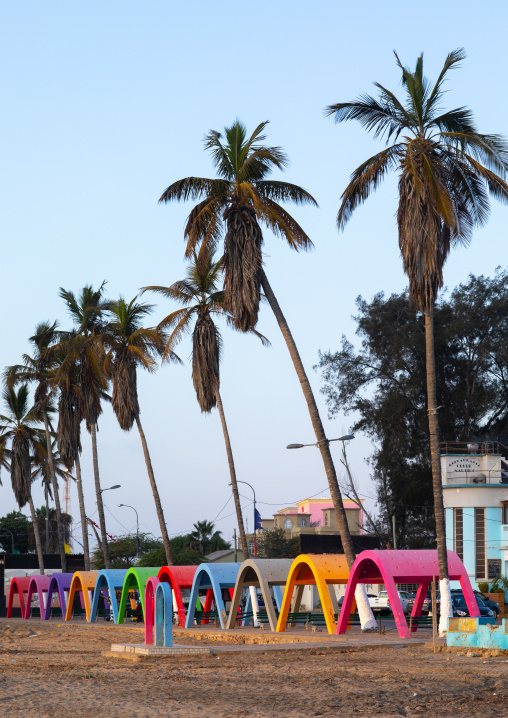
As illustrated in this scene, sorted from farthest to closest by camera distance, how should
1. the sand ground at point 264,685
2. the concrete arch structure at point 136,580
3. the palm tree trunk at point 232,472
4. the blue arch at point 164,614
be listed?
the palm tree trunk at point 232,472 < the concrete arch structure at point 136,580 < the blue arch at point 164,614 < the sand ground at point 264,685

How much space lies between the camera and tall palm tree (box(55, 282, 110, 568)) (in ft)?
157

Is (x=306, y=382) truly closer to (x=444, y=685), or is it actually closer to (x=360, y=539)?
(x=444, y=685)

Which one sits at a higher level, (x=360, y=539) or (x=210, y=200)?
(x=210, y=200)

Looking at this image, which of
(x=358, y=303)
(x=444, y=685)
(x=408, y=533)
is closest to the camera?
(x=444, y=685)

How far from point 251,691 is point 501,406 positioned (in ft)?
157

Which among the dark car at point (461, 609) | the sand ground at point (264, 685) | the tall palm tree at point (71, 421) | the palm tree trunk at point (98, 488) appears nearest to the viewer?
the sand ground at point (264, 685)

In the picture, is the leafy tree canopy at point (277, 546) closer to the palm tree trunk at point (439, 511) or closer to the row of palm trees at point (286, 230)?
the row of palm trees at point (286, 230)

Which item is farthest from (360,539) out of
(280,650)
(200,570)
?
(280,650)

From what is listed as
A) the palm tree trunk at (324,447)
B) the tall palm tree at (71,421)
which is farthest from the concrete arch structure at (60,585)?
the palm tree trunk at (324,447)

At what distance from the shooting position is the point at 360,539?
5003 cm

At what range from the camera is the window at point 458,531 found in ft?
152

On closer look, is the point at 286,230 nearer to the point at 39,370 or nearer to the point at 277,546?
the point at 39,370

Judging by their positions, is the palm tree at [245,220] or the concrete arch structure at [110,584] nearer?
the palm tree at [245,220]

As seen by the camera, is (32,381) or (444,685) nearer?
(444,685)
